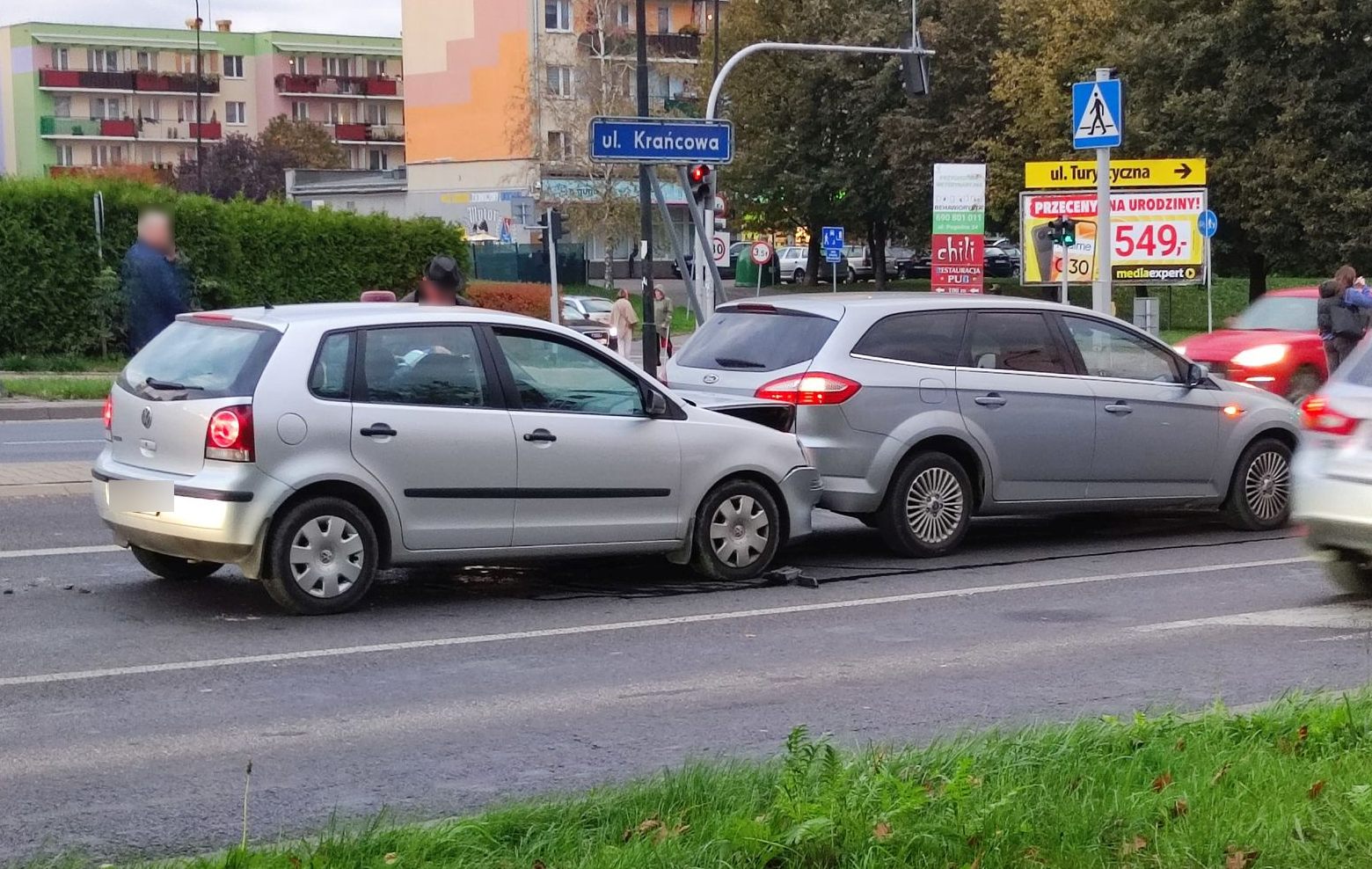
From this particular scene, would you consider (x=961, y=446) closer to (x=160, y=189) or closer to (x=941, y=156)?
(x=160, y=189)

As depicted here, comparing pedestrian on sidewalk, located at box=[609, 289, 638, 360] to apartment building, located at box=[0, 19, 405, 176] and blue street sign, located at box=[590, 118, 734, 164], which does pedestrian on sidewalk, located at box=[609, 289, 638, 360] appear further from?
apartment building, located at box=[0, 19, 405, 176]

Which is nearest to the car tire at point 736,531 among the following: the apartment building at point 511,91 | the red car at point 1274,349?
the red car at point 1274,349

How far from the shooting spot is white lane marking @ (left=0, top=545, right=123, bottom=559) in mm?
10578

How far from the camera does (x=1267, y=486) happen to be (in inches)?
499

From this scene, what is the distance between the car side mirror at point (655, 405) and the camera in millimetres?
9938

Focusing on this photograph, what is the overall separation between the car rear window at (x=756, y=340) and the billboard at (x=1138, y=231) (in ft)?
86.7

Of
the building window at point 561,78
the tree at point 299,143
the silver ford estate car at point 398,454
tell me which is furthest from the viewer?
the tree at point 299,143

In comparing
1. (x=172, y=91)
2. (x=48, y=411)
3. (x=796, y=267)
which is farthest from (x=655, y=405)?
(x=172, y=91)

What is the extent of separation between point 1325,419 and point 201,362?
584cm

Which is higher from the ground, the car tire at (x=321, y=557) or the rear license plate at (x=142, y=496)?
the rear license plate at (x=142, y=496)

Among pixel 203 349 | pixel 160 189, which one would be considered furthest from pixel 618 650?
pixel 160 189

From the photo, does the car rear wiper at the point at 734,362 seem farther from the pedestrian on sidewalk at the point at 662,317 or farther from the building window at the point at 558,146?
the building window at the point at 558,146

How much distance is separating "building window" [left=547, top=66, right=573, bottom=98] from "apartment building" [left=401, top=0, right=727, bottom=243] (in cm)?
5

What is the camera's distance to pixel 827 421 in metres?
10.9
